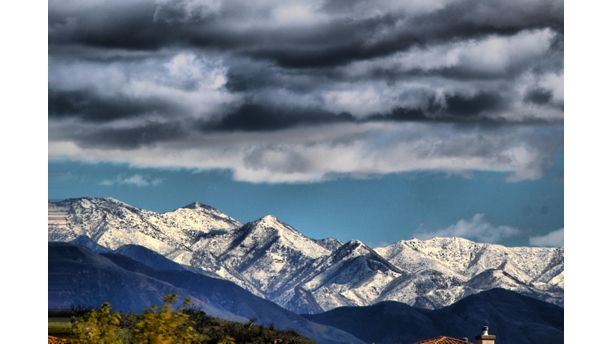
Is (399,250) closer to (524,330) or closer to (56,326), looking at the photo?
(524,330)

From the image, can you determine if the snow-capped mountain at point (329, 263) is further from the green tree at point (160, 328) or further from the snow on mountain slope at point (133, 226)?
the green tree at point (160, 328)

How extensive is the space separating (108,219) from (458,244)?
5490 cm

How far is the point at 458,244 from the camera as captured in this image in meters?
A: 178

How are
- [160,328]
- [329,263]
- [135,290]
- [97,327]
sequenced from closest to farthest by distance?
1. [160,328]
2. [97,327]
3. [135,290]
4. [329,263]

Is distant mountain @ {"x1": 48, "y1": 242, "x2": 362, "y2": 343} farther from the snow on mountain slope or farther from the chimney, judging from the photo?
the chimney

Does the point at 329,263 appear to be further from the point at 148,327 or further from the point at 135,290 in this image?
the point at 148,327

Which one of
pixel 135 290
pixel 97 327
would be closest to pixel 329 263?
pixel 135 290

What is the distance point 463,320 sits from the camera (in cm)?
15038

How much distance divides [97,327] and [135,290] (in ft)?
387

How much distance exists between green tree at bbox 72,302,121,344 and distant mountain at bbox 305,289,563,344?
4580 inches

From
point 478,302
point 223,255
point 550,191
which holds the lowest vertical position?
point 550,191

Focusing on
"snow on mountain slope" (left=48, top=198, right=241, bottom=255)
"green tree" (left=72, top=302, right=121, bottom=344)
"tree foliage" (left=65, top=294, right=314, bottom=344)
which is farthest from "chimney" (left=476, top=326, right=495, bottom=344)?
"snow on mountain slope" (left=48, top=198, right=241, bottom=255)

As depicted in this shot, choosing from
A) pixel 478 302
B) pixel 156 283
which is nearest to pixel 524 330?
pixel 478 302
